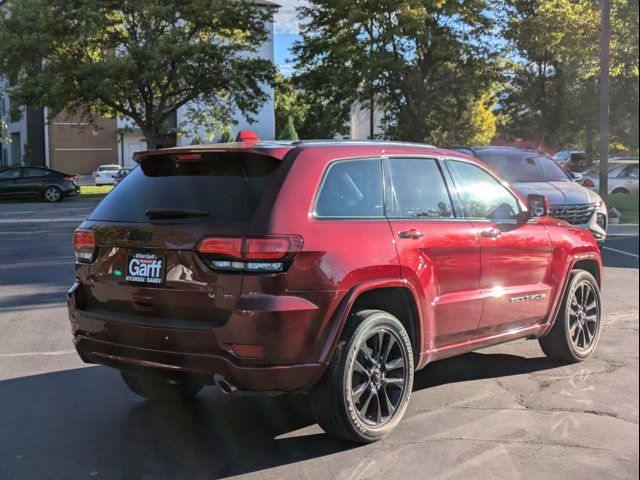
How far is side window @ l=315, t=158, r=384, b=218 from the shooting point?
3.98 metres

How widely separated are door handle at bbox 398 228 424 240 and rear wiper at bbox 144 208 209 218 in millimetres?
1236

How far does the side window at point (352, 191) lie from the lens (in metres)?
3.98

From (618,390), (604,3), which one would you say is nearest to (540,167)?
(604,3)

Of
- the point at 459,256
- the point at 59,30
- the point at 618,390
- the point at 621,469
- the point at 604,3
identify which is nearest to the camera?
the point at 621,469

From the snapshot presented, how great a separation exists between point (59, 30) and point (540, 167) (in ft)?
72.1

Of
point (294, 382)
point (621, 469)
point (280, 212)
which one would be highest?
point (280, 212)

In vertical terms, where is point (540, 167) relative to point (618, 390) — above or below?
above

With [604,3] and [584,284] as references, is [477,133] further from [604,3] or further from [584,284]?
[584,284]

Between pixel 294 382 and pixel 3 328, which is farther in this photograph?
pixel 3 328

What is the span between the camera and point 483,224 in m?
4.88

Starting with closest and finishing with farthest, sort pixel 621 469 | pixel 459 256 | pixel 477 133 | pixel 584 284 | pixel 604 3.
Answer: pixel 621 469 < pixel 459 256 < pixel 584 284 < pixel 604 3 < pixel 477 133

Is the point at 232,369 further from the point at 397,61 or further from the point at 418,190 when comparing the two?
the point at 397,61

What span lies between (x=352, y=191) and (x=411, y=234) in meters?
0.48

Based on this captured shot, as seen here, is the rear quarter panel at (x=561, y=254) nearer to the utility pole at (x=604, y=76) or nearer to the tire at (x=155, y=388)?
the tire at (x=155, y=388)
